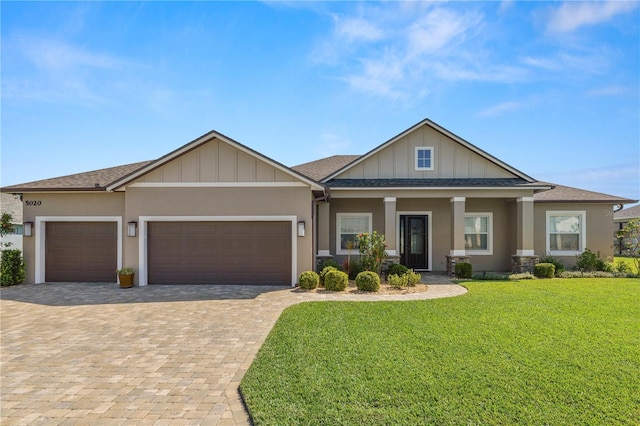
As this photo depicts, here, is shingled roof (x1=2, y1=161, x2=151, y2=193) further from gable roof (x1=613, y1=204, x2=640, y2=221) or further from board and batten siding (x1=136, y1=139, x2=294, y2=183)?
gable roof (x1=613, y1=204, x2=640, y2=221)

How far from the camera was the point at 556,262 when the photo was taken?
13.6m

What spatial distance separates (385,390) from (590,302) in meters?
7.48

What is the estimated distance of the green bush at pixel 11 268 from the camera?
11242 millimetres

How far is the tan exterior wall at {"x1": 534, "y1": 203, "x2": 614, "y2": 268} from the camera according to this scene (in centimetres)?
1462

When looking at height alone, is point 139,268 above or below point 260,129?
below

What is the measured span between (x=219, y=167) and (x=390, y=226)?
6593mm

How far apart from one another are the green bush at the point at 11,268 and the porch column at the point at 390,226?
1298 centimetres

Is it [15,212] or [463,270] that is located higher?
[15,212]

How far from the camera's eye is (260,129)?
1396 cm

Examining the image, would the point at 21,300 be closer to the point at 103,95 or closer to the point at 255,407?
the point at 103,95

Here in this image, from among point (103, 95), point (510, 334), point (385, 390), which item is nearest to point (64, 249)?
point (103, 95)

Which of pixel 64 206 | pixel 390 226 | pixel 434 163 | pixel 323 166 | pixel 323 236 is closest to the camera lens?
pixel 64 206

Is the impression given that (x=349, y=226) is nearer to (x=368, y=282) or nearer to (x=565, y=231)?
(x=368, y=282)

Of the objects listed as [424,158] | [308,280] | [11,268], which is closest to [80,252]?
[11,268]
